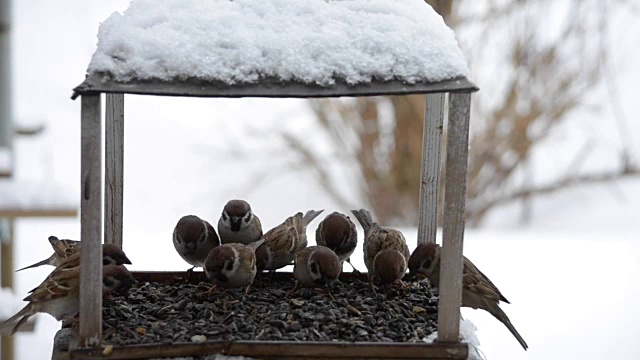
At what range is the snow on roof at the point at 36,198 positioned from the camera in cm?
372

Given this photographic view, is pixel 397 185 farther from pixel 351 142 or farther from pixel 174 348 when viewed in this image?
pixel 174 348

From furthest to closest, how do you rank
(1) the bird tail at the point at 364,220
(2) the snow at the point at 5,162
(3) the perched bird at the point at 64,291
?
(2) the snow at the point at 5,162
(1) the bird tail at the point at 364,220
(3) the perched bird at the point at 64,291

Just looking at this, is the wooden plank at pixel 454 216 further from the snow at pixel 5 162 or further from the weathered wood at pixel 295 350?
the snow at pixel 5 162

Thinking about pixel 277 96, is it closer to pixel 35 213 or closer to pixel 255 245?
pixel 255 245

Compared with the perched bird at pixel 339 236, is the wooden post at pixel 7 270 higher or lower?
lower

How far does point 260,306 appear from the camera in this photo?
2.23 m

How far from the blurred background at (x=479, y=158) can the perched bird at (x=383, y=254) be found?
1.97 meters

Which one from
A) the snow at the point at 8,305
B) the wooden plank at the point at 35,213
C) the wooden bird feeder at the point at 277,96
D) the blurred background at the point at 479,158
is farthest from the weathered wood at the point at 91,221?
the blurred background at the point at 479,158

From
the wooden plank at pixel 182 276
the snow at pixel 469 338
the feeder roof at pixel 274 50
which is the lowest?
the snow at pixel 469 338

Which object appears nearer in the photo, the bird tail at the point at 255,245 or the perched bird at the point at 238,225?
the bird tail at the point at 255,245

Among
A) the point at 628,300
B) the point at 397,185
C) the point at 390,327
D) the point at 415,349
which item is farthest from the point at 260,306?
the point at 397,185

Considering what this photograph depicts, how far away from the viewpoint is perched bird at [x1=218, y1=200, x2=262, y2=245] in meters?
2.60

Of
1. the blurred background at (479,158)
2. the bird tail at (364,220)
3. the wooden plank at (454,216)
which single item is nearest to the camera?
the wooden plank at (454,216)

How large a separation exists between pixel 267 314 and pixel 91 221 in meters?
0.54
